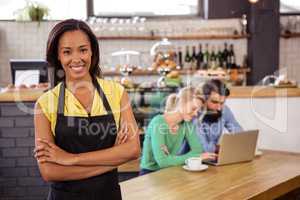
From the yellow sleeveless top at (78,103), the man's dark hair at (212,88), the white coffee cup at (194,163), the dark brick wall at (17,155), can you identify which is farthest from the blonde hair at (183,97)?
the yellow sleeveless top at (78,103)

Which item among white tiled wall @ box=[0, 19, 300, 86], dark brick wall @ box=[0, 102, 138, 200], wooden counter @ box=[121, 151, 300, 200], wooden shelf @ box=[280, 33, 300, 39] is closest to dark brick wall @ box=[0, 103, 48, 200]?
dark brick wall @ box=[0, 102, 138, 200]

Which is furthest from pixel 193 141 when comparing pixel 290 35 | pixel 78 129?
pixel 290 35

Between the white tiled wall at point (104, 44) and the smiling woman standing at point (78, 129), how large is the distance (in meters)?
4.64

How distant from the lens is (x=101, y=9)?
6801mm

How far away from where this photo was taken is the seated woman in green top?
119 inches

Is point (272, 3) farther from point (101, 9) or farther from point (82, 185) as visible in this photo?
point (82, 185)

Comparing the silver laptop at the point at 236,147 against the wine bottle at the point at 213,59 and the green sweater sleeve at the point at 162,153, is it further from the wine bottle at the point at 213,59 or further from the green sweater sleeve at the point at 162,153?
the wine bottle at the point at 213,59

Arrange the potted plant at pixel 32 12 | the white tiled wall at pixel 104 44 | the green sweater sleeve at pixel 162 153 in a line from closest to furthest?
the green sweater sleeve at pixel 162 153 → the potted plant at pixel 32 12 → the white tiled wall at pixel 104 44

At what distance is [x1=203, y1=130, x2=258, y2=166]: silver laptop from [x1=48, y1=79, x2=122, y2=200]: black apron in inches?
49.7

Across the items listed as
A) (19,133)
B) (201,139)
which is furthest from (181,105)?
(19,133)

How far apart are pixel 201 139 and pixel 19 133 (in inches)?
55.4

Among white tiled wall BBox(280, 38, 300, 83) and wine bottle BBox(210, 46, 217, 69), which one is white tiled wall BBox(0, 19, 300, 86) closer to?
white tiled wall BBox(280, 38, 300, 83)

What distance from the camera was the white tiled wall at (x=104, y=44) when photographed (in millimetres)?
6457

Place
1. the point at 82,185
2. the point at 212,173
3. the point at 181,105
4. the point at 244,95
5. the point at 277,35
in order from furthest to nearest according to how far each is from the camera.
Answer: the point at 277,35 < the point at 244,95 < the point at 181,105 < the point at 212,173 < the point at 82,185
